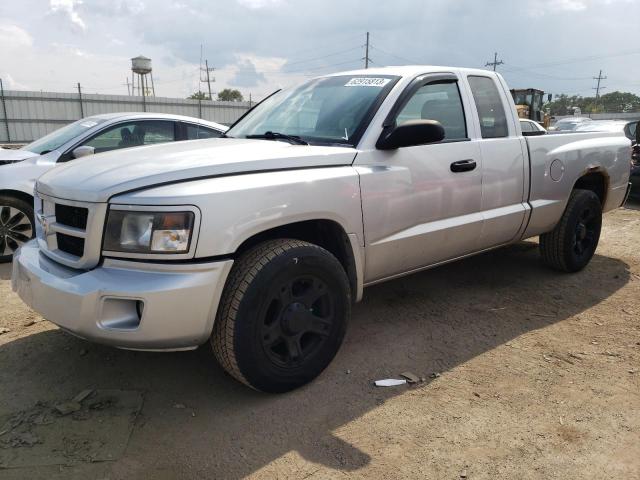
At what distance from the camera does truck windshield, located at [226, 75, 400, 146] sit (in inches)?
130

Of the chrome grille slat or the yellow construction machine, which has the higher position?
the yellow construction machine

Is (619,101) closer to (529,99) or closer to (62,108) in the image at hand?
(529,99)

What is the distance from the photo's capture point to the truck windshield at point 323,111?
10.8 ft

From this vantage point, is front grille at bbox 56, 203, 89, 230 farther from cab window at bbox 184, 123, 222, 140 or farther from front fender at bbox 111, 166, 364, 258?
cab window at bbox 184, 123, 222, 140

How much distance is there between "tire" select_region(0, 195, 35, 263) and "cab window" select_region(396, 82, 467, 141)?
14.0ft

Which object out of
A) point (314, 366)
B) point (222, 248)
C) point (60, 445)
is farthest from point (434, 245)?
point (60, 445)

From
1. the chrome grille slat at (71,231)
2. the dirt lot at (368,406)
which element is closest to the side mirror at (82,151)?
the dirt lot at (368,406)

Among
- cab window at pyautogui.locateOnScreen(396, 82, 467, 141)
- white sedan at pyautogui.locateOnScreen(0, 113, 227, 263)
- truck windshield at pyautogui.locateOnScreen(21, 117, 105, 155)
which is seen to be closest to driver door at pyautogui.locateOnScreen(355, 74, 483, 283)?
cab window at pyautogui.locateOnScreen(396, 82, 467, 141)

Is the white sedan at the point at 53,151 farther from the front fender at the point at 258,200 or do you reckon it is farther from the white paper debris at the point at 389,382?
the white paper debris at the point at 389,382

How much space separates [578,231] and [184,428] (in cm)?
404

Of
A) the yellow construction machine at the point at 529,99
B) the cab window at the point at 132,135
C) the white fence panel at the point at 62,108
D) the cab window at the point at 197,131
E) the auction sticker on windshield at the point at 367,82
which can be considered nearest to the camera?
the auction sticker on windshield at the point at 367,82

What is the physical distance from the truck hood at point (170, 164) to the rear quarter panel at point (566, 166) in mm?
2007

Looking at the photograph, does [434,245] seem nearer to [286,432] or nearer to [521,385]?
[521,385]

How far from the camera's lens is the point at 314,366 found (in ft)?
9.68
